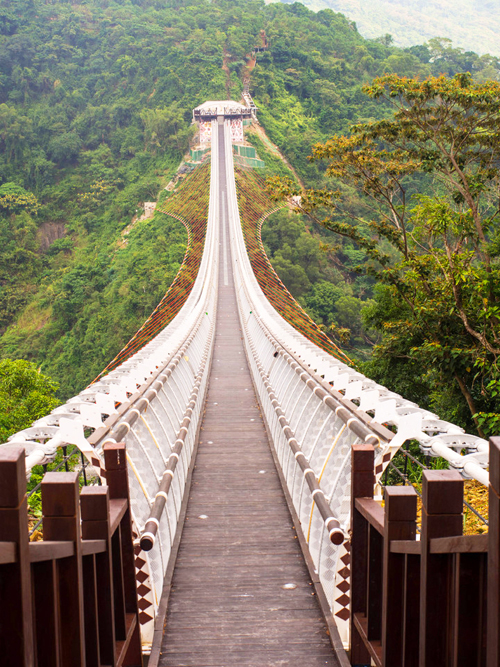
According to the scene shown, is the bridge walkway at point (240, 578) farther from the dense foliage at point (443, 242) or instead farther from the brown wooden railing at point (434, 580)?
the dense foliage at point (443, 242)

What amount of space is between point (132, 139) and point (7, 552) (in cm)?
4850

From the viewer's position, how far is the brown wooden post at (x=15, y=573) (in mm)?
1215

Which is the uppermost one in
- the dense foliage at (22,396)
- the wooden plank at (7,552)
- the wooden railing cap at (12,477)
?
the wooden railing cap at (12,477)

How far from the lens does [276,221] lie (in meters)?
31.3

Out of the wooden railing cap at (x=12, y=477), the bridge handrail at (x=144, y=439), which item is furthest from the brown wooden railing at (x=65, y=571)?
the bridge handrail at (x=144, y=439)

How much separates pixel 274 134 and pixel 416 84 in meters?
36.1

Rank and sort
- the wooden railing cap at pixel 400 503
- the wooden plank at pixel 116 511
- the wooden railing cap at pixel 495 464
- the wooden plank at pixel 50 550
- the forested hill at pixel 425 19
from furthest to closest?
the forested hill at pixel 425 19, the wooden plank at pixel 116 511, the wooden railing cap at pixel 400 503, the wooden plank at pixel 50 550, the wooden railing cap at pixel 495 464

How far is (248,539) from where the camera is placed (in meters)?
3.56

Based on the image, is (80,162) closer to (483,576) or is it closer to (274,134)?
(274,134)

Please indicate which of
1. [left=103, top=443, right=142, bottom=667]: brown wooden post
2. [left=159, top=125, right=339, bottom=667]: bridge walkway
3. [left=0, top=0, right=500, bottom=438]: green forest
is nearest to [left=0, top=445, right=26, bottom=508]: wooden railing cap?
[left=103, top=443, right=142, bottom=667]: brown wooden post

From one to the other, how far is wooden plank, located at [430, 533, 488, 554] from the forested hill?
120422 millimetres

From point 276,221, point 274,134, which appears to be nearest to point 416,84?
point 276,221

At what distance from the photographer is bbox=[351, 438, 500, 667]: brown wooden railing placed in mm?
1262

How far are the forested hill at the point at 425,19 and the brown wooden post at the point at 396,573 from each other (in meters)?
120
